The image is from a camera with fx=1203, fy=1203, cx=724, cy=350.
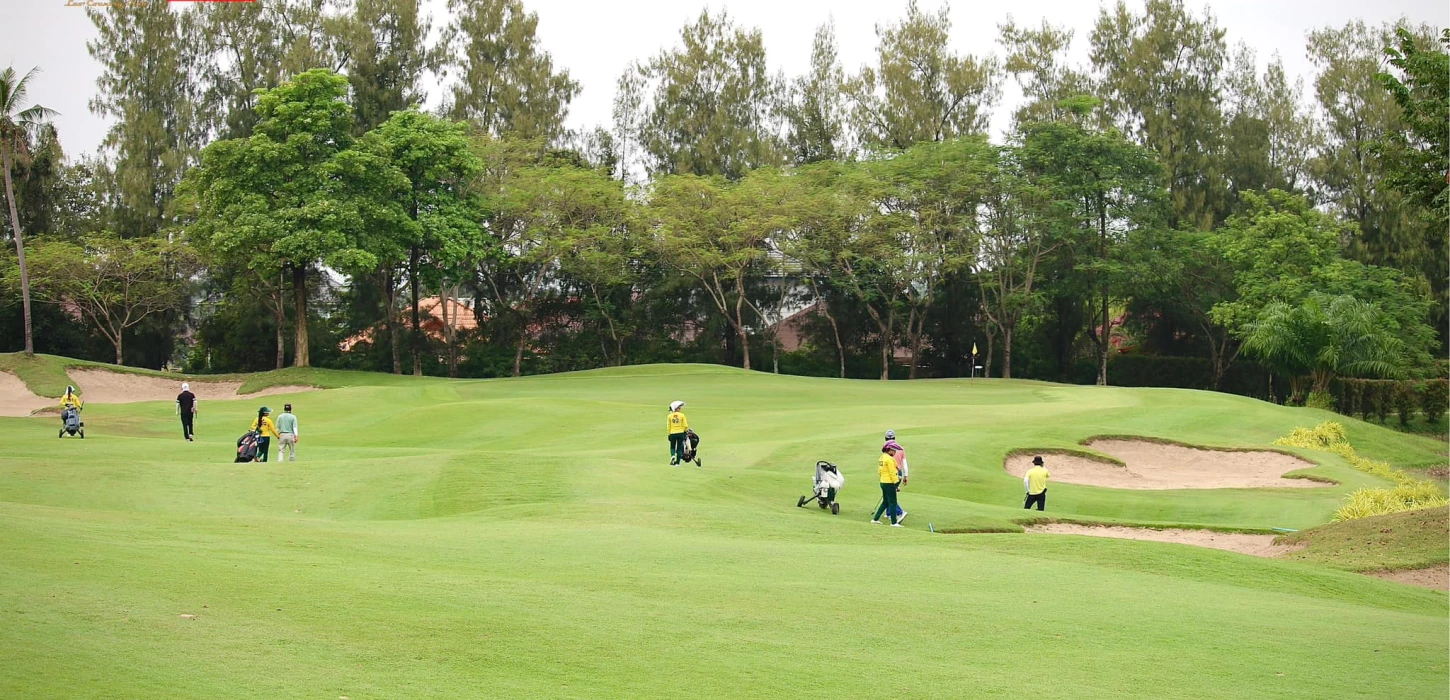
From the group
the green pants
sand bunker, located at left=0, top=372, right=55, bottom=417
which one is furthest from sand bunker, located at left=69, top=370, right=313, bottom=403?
the green pants

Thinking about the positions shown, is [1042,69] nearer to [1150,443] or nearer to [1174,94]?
[1174,94]

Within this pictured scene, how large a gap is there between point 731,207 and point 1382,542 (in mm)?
52855

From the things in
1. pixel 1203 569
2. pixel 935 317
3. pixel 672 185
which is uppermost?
pixel 672 185

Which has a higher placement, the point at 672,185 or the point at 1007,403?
the point at 672,185

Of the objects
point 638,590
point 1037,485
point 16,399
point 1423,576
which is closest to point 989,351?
point 1037,485

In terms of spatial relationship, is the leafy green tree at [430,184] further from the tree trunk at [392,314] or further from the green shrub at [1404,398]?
the green shrub at [1404,398]

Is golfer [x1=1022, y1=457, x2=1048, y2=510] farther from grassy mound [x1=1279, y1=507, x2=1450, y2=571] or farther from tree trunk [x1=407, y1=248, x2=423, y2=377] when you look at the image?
tree trunk [x1=407, y1=248, x2=423, y2=377]

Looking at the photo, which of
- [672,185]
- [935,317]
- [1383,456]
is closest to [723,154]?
[672,185]

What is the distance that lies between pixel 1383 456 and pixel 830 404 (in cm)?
2010

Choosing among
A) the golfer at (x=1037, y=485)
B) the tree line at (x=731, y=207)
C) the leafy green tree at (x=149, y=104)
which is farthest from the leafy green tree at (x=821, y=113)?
the golfer at (x=1037, y=485)

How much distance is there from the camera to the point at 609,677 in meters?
9.72

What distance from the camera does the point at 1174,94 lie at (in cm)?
8012

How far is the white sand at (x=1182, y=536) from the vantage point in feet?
79.5

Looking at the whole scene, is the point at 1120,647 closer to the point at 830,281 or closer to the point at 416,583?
the point at 416,583
